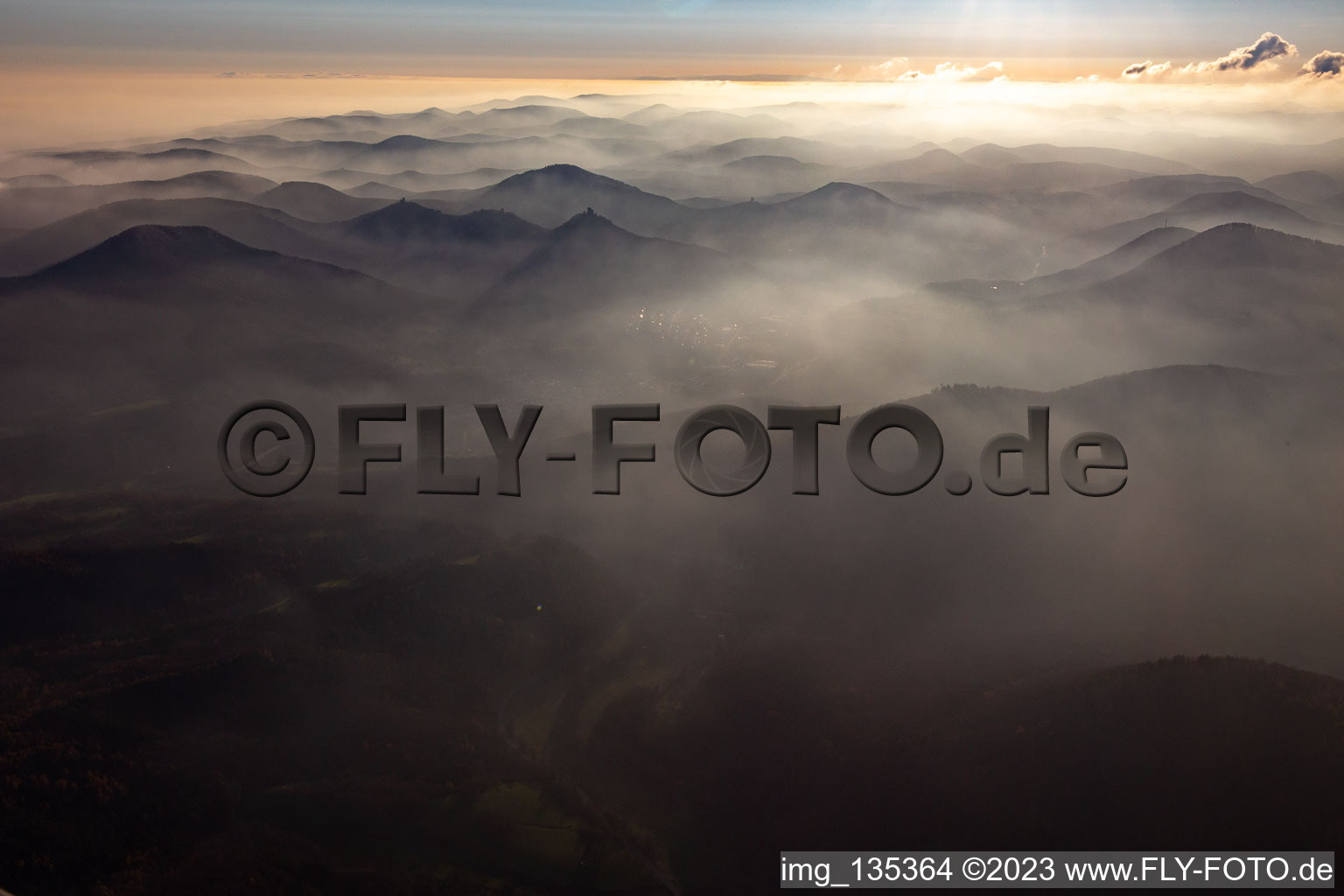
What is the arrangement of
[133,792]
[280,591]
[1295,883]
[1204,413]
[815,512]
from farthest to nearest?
1. [1204,413]
2. [815,512]
3. [280,591]
4. [133,792]
5. [1295,883]

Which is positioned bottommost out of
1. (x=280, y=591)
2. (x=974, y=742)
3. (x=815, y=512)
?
(x=974, y=742)

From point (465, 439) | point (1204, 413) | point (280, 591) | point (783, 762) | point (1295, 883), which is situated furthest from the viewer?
point (465, 439)

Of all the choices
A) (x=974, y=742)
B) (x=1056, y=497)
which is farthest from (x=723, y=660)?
(x=1056, y=497)

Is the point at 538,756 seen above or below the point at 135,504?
below

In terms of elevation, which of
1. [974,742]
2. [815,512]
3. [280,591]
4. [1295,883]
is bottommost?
[1295,883]

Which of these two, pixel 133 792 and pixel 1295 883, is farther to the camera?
pixel 133 792

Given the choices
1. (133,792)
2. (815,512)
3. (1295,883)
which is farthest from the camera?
(815,512)

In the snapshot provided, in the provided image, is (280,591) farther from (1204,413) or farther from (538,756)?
(1204,413)

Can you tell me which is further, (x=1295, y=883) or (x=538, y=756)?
(x=538, y=756)

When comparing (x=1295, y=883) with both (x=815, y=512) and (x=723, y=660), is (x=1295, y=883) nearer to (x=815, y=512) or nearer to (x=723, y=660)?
(x=723, y=660)

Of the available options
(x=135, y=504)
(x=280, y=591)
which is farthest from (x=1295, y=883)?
(x=135, y=504)
